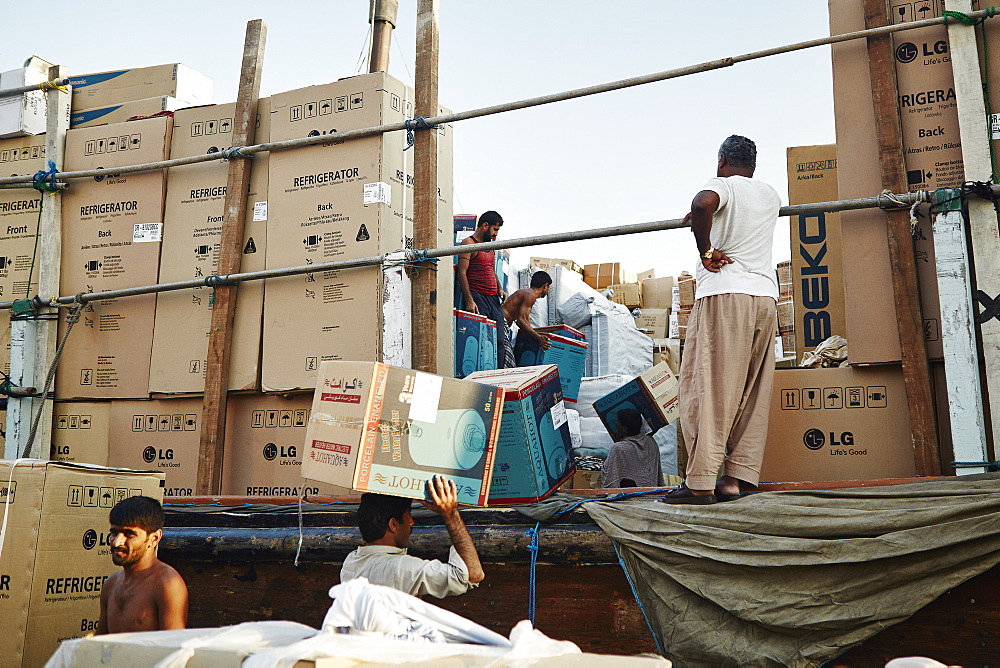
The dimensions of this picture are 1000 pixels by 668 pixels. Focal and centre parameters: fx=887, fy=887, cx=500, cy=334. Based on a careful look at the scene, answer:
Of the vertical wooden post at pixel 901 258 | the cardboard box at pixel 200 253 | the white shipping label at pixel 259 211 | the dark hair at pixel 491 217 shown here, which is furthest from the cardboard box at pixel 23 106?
the vertical wooden post at pixel 901 258

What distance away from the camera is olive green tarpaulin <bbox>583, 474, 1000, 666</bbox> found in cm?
297

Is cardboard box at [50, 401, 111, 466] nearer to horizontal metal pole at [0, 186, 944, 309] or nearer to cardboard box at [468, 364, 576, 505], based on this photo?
horizontal metal pole at [0, 186, 944, 309]

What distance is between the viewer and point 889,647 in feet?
10.0

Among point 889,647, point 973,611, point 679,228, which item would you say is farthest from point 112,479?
point 973,611

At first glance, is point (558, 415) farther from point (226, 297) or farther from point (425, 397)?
point (226, 297)

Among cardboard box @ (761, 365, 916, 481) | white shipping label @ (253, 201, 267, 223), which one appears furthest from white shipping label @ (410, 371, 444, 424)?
white shipping label @ (253, 201, 267, 223)

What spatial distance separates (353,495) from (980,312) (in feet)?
9.60

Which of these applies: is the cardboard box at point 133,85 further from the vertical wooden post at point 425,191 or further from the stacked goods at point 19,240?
the vertical wooden post at point 425,191

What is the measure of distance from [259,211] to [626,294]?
7.71 meters

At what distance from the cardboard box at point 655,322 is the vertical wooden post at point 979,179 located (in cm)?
813

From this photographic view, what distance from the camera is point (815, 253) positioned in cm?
465

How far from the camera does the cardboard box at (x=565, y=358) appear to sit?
6633mm

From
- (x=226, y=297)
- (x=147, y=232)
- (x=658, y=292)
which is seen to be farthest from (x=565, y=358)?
(x=658, y=292)

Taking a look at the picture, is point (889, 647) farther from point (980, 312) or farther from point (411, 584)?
point (411, 584)
